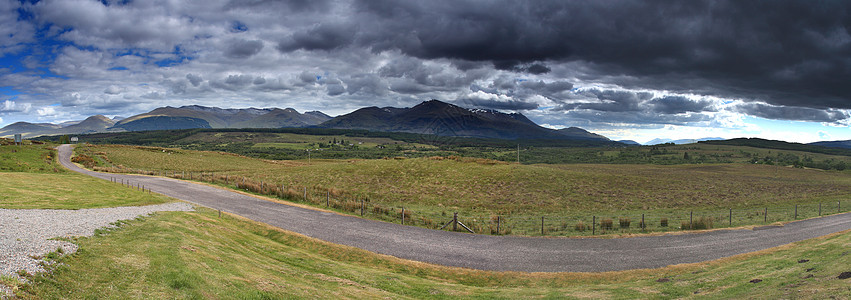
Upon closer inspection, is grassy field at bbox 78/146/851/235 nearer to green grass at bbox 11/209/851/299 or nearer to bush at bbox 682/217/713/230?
bush at bbox 682/217/713/230

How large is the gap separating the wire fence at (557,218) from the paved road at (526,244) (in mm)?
1875

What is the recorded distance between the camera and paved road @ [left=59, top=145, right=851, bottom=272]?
19.8 meters

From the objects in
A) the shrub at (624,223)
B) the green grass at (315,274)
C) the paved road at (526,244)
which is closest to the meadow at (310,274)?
the green grass at (315,274)

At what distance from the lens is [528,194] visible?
1833 inches

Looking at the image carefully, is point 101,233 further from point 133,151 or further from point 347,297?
point 133,151

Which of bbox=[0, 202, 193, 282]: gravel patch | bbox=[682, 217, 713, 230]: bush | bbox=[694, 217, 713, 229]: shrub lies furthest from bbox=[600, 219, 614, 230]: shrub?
bbox=[0, 202, 193, 282]: gravel patch

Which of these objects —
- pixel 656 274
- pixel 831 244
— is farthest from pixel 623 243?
pixel 831 244

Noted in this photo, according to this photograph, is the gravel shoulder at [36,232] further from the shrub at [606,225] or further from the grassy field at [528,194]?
the shrub at [606,225]

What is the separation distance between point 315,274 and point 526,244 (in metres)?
14.0

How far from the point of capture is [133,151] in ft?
315

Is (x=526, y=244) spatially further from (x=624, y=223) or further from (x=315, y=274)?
(x=315, y=274)

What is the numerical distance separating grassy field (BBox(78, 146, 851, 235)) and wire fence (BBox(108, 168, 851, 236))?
100 millimetres

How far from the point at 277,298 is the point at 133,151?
110392 mm

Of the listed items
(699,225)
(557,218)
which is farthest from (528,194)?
(699,225)
